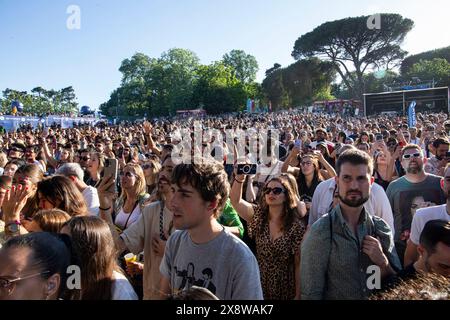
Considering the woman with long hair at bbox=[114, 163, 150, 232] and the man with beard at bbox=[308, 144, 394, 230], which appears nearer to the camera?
the man with beard at bbox=[308, 144, 394, 230]

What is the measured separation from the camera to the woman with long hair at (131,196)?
3584 mm

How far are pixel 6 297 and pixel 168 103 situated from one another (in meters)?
54.1

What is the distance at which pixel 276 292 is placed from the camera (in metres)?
2.71

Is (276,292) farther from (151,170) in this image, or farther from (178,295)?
(151,170)

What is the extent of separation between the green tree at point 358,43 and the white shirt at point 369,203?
47878mm

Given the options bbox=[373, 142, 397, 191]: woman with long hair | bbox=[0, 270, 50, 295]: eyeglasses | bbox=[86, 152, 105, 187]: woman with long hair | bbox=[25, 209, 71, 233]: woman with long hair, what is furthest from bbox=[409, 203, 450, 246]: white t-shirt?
bbox=[86, 152, 105, 187]: woman with long hair

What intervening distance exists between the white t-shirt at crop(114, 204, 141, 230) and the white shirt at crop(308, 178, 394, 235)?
1590mm

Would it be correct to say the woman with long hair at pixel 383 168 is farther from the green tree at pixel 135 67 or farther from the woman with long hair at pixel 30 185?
the green tree at pixel 135 67

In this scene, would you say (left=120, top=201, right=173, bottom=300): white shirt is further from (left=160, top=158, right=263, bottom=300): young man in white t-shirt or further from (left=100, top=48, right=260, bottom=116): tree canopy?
(left=100, top=48, right=260, bottom=116): tree canopy

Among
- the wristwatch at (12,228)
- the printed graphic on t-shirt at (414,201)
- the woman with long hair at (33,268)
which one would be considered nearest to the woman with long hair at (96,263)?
the woman with long hair at (33,268)

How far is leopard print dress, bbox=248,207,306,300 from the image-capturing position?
8.87ft

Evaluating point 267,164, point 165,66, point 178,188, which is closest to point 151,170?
point 267,164

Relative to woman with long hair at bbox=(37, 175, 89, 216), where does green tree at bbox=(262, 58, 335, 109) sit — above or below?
above

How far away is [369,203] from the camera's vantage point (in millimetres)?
3074
